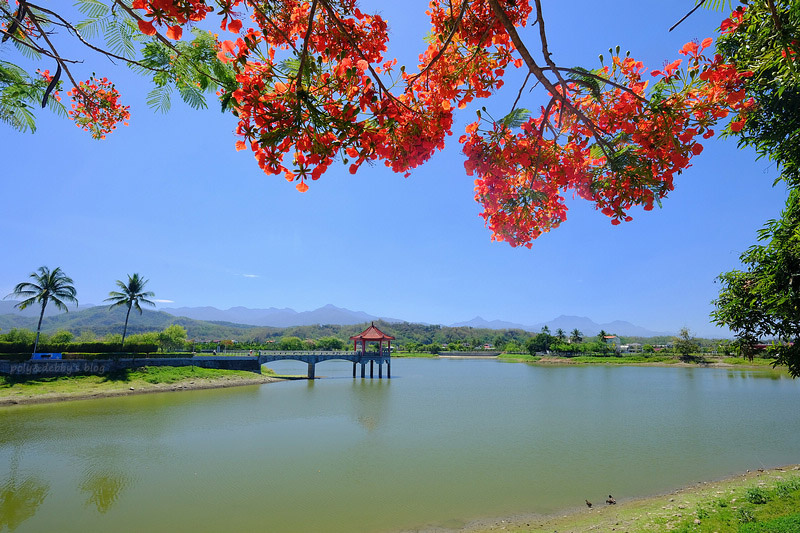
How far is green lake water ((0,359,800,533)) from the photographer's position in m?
8.12

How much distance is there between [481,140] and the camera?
2523mm

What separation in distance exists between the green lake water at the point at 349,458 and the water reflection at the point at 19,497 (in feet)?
0.15

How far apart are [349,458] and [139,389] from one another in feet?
59.1

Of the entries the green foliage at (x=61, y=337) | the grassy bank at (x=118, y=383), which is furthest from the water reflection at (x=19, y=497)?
the green foliage at (x=61, y=337)

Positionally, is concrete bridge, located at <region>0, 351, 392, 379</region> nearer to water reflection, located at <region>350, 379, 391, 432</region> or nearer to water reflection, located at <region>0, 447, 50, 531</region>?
water reflection, located at <region>350, 379, 391, 432</region>

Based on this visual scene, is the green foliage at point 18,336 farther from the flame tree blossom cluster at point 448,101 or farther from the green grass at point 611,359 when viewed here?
the green grass at point 611,359

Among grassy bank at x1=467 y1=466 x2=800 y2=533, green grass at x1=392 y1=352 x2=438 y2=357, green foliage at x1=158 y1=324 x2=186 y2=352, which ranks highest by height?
green foliage at x1=158 y1=324 x2=186 y2=352

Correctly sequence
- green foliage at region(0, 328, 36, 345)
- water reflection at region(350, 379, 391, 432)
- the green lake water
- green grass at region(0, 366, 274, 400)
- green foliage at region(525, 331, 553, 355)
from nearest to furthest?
the green lake water
water reflection at region(350, 379, 391, 432)
green grass at region(0, 366, 274, 400)
green foliage at region(0, 328, 36, 345)
green foliage at region(525, 331, 553, 355)

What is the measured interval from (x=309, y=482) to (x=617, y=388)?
26.0 m

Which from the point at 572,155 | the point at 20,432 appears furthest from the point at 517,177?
the point at 20,432

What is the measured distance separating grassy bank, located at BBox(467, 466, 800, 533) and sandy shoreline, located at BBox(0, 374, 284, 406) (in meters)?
22.5

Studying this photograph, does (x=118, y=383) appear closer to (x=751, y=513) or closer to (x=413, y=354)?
(x=751, y=513)

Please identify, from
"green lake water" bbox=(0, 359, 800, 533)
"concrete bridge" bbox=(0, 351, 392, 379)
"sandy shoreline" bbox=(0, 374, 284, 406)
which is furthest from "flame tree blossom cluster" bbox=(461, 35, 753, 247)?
"concrete bridge" bbox=(0, 351, 392, 379)

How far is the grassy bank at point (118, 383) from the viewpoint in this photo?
64.1 feet
